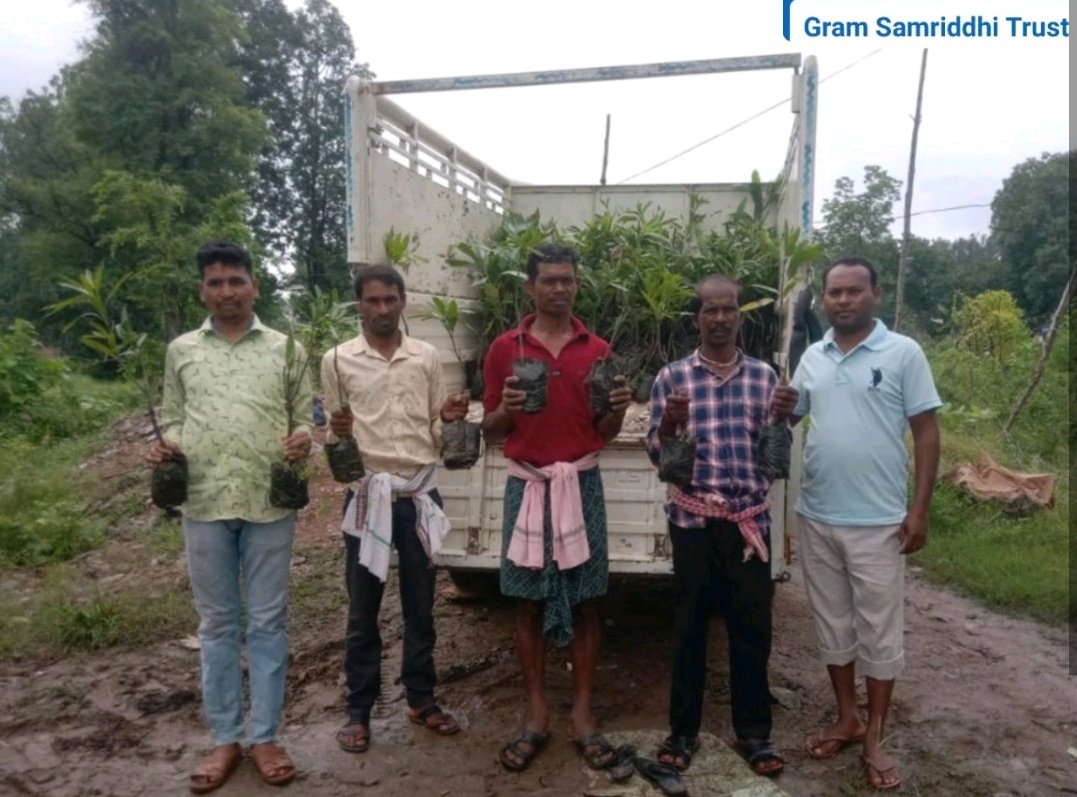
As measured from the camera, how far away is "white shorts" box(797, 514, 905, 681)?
2.81 meters

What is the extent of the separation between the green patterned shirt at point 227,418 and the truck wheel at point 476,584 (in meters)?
1.82

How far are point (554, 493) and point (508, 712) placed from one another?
110 centimetres

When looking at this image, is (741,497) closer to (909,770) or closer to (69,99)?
(909,770)

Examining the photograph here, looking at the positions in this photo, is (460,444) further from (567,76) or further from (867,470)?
(567,76)

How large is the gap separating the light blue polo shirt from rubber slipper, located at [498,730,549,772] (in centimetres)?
123

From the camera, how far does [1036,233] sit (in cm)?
2678

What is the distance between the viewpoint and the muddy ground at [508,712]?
9.52ft

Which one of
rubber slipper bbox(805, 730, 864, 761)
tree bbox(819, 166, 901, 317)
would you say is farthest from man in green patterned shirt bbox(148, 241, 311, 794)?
tree bbox(819, 166, 901, 317)

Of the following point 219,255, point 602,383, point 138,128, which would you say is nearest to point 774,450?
point 602,383

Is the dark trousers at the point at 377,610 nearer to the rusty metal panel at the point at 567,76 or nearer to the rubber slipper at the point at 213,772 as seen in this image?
the rubber slipper at the point at 213,772

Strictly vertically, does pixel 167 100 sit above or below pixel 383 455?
above

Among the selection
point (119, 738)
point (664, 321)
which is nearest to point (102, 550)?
point (119, 738)

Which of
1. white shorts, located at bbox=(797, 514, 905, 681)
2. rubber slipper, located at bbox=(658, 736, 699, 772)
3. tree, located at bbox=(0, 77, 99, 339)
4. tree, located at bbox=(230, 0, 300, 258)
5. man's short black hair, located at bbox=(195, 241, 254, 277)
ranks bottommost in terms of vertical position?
rubber slipper, located at bbox=(658, 736, 699, 772)

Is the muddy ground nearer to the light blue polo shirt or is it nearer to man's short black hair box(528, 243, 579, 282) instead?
the light blue polo shirt
